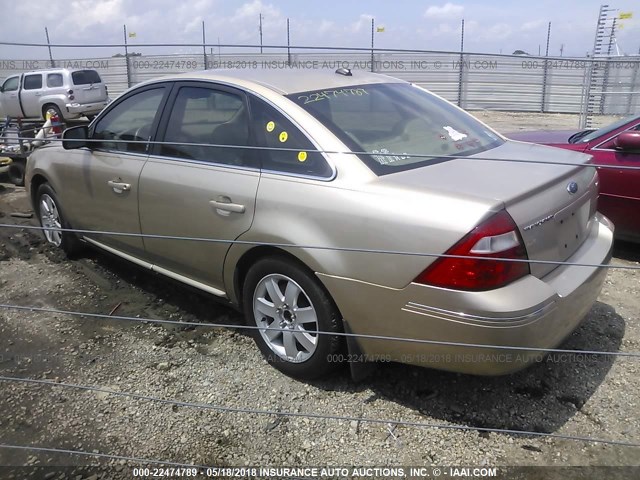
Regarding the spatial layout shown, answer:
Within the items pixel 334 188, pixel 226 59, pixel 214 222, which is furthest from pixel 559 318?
pixel 226 59

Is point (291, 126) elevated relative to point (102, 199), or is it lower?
elevated

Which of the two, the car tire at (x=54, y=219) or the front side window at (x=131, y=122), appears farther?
the car tire at (x=54, y=219)

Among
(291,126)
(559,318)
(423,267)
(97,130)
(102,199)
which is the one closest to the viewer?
(423,267)

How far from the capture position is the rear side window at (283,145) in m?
2.76

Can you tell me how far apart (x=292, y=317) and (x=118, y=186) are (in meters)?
1.65

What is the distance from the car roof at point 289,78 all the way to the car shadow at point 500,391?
1.69 metres

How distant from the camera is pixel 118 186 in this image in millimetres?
3711

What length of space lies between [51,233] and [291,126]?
10.4 feet

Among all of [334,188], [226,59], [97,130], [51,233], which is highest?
[226,59]

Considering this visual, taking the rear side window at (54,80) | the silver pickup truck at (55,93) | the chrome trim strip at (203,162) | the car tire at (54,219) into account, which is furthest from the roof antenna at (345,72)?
the rear side window at (54,80)

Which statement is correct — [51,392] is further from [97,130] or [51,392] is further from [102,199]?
[97,130]

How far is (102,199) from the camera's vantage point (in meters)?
3.92

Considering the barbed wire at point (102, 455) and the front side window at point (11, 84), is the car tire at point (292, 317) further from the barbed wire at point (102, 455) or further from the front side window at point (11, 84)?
the front side window at point (11, 84)

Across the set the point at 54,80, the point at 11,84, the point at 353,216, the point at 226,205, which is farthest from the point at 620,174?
the point at 11,84
